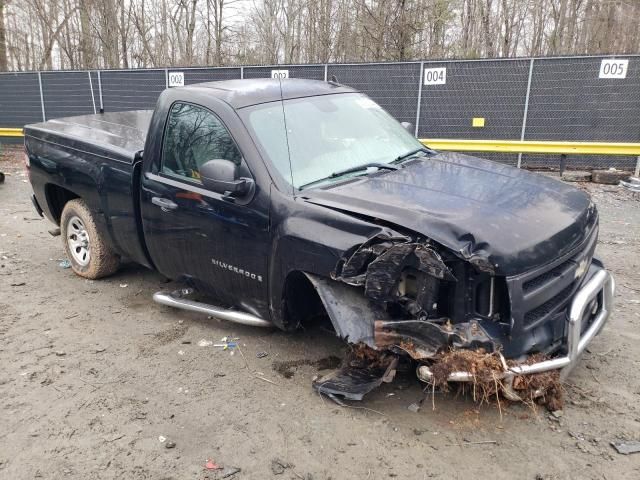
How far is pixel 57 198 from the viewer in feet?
19.2

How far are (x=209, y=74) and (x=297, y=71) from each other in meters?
2.36

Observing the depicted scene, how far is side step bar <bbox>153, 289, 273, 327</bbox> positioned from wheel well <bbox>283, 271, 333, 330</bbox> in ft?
0.79

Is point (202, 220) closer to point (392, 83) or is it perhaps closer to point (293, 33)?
point (392, 83)

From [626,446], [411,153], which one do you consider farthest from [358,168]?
[626,446]

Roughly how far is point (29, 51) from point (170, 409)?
27.1 m

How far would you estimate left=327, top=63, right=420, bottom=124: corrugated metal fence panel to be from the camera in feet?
38.1

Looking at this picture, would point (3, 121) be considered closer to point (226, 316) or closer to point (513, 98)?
point (513, 98)

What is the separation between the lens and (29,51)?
2544 centimetres

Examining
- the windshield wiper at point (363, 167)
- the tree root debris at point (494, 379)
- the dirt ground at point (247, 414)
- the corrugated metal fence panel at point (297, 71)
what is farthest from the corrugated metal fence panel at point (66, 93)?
the tree root debris at point (494, 379)

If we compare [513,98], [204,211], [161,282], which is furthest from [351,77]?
[204,211]

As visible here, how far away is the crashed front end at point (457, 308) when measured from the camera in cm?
294

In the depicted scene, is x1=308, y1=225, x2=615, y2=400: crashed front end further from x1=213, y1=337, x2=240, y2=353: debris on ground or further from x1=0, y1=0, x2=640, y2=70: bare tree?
x1=0, y1=0, x2=640, y2=70: bare tree

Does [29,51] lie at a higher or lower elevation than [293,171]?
higher

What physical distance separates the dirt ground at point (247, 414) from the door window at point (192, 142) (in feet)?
4.40
